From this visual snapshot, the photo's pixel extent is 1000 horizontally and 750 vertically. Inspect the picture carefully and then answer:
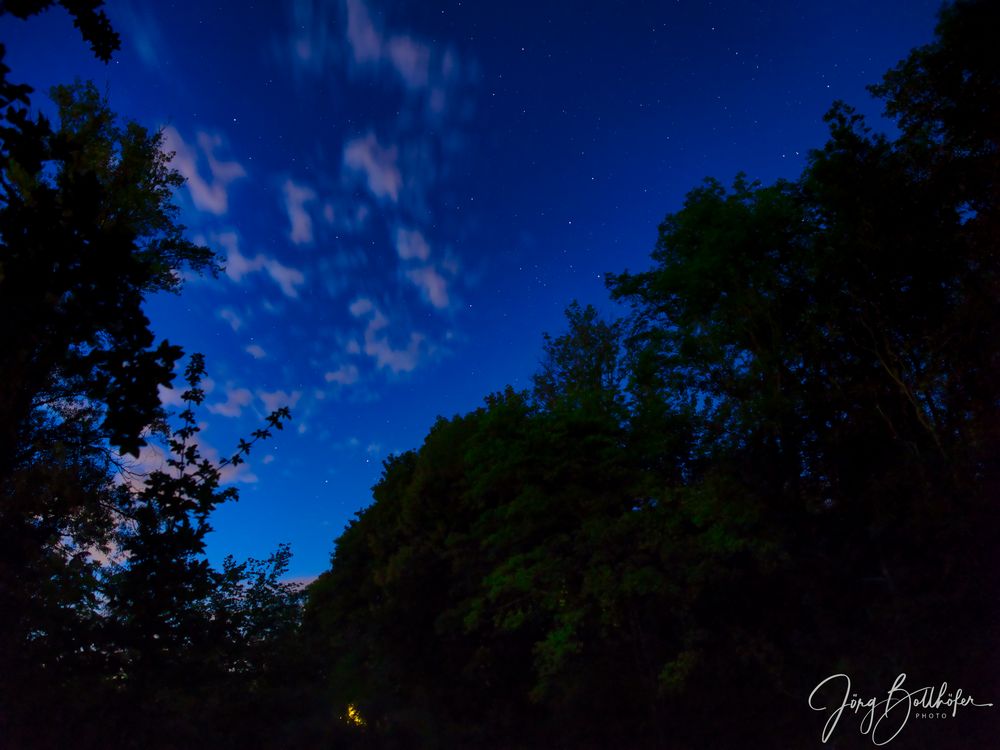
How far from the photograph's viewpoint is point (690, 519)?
17266 millimetres

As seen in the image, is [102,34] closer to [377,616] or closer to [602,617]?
[602,617]

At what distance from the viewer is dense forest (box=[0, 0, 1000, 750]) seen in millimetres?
7002

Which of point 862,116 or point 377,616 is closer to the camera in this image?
point 862,116

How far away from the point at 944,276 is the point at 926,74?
500 centimetres

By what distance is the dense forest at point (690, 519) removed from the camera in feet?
23.0

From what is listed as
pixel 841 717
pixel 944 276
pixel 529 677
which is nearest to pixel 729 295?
pixel 944 276

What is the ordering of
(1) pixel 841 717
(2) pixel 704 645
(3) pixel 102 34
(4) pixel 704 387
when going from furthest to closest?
(4) pixel 704 387
(2) pixel 704 645
(1) pixel 841 717
(3) pixel 102 34

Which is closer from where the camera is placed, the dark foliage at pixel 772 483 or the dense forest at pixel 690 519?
the dense forest at pixel 690 519

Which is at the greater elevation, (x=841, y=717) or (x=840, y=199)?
(x=840, y=199)

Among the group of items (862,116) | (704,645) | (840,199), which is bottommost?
(704,645)

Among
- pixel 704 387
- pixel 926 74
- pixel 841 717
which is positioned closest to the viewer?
pixel 926 74

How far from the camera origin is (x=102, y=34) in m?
3.08

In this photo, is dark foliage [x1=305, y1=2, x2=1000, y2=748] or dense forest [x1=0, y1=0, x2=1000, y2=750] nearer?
dense forest [x1=0, y1=0, x2=1000, y2=750]

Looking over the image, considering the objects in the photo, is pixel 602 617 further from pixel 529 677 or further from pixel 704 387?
pixel 704 387
